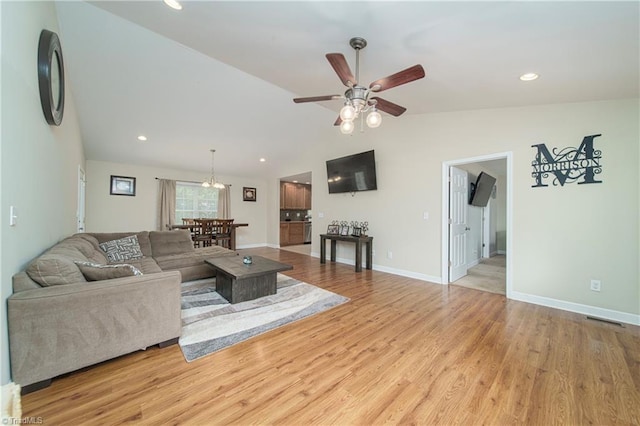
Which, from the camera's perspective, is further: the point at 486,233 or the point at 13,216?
the point at 486,233

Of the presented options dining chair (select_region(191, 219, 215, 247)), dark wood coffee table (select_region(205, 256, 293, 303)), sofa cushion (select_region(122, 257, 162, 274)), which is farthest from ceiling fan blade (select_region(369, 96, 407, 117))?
dining chair (select_region(191, 219, 215, 247))

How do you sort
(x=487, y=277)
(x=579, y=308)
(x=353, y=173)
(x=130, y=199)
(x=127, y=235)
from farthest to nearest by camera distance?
(x=130, y=199) < (x=353, y=173) < (x=487, y=277) < (x=127, y=235) < (x=579, y=308)

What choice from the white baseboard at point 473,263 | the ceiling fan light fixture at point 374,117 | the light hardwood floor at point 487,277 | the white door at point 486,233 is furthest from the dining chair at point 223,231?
the white door at point 486,233

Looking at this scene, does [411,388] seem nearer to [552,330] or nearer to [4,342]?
[552,330]

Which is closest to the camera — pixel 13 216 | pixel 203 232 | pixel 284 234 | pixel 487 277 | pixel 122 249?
pixel 13 216

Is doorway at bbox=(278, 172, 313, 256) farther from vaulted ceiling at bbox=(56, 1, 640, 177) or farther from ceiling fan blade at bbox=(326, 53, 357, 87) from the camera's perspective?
ceiling fan blade at bbox=(326, 53, 357, 87)

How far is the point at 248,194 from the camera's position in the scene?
8.40 metres

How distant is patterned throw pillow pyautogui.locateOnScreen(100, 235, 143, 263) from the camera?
3.59 m

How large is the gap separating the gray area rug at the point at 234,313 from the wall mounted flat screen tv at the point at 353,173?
7.80 feet

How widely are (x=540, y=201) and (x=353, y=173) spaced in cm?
305

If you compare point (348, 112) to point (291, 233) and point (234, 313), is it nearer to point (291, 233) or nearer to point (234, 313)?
point (234, 313)

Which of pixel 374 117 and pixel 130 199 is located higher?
pixel 374 117

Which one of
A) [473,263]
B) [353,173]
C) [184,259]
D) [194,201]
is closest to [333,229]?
[353,173]

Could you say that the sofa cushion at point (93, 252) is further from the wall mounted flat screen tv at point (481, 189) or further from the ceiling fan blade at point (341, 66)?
the wall mounted flat screen tv at point (481, 189)
